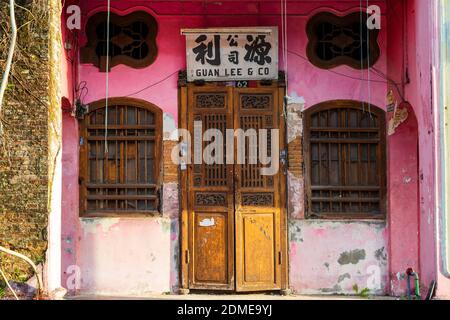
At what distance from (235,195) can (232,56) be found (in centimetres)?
188

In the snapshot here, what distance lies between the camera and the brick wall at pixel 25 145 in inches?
303

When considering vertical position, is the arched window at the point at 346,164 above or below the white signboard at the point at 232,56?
below

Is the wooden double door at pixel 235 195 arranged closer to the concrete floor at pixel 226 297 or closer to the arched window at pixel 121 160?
the concrete floor at pixel 226 297

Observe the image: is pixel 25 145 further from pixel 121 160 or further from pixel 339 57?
pixel 339 57

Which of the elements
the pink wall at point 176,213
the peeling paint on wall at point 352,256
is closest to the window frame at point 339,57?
the pink wall at point 176,213

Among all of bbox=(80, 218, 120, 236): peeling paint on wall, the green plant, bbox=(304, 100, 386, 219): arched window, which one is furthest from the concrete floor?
the green plant

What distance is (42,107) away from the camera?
775cm

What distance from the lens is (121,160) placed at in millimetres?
9359

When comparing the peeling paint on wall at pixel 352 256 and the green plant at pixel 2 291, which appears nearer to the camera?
the green plant at pixel 2 291

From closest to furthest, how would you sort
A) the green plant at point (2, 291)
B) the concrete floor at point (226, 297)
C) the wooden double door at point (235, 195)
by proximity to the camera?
the green plant at point (2, 291) < the concrete floor at point (226, 297) < the wooden double door at point (235, 195)

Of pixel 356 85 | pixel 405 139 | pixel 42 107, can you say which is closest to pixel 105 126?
pixel 42 107

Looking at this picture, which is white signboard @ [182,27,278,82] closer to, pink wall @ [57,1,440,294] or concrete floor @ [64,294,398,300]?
pink wall @ [57,1,440,294]

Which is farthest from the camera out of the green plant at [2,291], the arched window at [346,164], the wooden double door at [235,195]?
the arched window at [346,164]

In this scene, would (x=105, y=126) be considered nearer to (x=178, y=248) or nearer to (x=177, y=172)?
(x=177, y=172)
